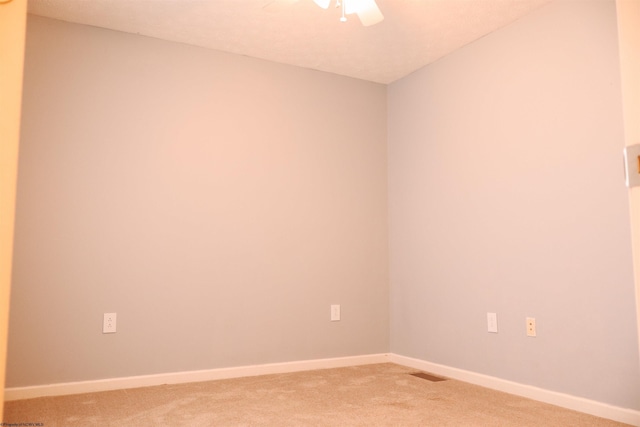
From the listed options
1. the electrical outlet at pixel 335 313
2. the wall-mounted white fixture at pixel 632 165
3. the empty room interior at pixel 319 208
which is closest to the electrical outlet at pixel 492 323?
the empty room interior at pixel 319 208

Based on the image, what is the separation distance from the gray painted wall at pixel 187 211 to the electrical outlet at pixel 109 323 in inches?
1.2

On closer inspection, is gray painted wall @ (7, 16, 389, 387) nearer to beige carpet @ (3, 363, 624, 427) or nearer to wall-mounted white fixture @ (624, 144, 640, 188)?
beige carpet @ (3, 363, 624, 427)

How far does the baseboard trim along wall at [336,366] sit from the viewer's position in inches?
94.3

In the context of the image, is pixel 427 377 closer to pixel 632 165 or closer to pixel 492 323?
pixel 492 323

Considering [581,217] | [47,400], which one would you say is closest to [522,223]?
[581,217]

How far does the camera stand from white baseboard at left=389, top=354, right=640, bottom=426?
2.28m

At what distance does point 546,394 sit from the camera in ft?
8.54

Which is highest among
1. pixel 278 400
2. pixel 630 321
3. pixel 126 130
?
pixel 126 130

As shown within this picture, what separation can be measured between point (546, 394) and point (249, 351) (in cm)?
176

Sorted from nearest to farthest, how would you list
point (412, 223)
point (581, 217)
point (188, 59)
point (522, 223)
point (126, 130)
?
point (581, 217), point (522, 223), point (126, 130), point (188, 59), point (412, 223)

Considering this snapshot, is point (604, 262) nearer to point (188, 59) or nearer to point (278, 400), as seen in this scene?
point (278, 400)

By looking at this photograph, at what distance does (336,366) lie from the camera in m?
3.53

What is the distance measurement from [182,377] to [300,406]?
900 mm

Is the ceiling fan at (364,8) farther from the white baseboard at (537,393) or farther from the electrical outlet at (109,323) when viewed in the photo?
the white baseboard at (537,393)
